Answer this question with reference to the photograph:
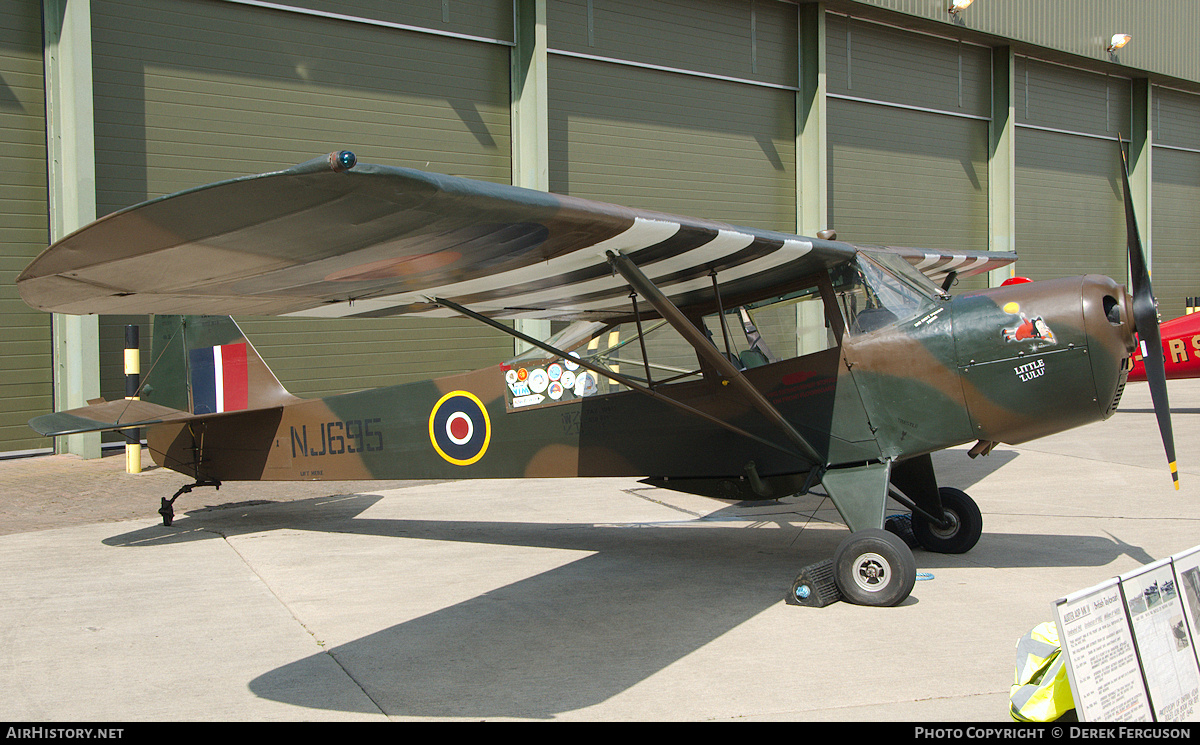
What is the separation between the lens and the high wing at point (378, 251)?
109 inches

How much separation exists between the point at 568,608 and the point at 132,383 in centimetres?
779

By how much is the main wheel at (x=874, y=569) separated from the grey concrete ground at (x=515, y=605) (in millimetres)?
87

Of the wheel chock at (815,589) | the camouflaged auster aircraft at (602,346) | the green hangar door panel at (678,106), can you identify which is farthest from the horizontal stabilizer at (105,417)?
the green hangar door panel at (678,106)

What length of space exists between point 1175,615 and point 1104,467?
25.0 ft

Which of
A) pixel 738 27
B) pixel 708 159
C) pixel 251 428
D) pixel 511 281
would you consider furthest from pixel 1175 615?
pixel 738 27

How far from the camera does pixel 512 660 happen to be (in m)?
4.06

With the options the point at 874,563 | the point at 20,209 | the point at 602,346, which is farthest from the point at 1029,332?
the point at 20,209

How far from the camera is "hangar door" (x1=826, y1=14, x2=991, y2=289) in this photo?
1722 centimetres

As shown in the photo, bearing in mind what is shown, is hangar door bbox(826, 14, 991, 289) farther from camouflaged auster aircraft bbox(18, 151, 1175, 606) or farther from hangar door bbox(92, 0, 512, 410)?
camouflaged auster aircraft bbox(18, 151, 1175, 606)

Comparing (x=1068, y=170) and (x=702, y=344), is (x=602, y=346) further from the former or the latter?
(x=1068, y=170)

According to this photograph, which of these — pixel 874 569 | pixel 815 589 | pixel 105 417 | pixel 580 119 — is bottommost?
pixel 815 589

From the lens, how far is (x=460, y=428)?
662 centimetres

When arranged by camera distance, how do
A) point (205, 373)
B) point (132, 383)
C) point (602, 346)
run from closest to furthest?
point (602, 346) → point (205, 373) → point (132, 383)

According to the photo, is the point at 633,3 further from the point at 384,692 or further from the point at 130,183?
the point at 384,692
